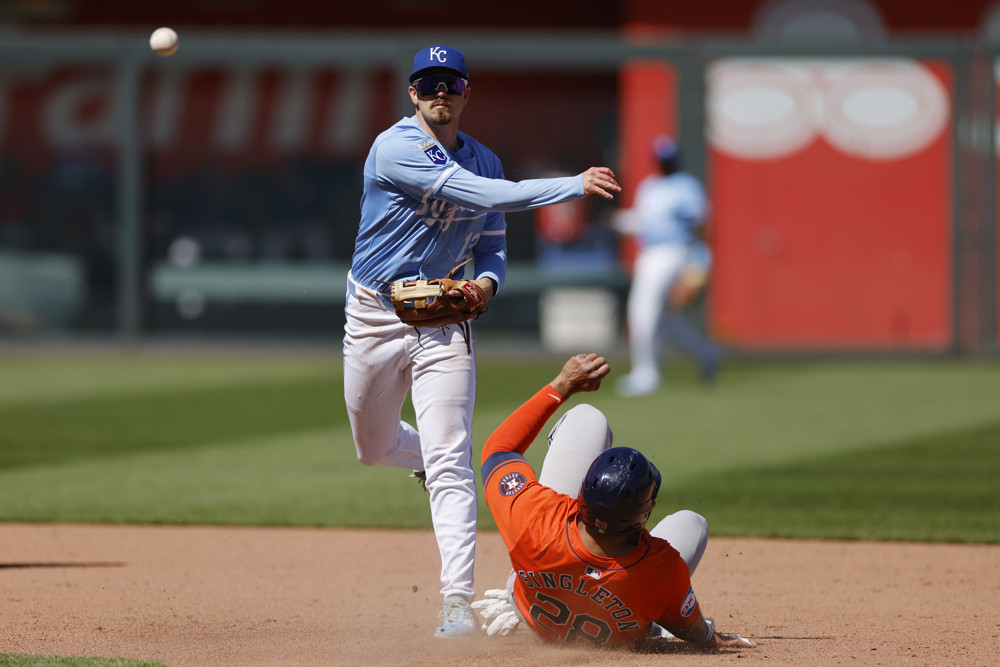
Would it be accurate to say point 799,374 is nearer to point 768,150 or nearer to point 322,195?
point 768,150

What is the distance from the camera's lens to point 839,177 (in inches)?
595

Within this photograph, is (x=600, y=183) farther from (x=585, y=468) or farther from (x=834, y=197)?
(x=834, y=197)

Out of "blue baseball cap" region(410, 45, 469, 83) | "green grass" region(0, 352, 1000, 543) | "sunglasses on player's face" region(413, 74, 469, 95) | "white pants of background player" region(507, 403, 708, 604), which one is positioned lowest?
"green grass" region(0, 352, 1000, 543)

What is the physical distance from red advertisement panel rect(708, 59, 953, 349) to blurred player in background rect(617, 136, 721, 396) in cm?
311

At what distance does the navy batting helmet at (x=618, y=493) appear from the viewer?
375cm

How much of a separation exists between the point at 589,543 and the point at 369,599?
157 centimetres

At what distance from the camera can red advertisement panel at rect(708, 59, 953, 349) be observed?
1495 centimetres

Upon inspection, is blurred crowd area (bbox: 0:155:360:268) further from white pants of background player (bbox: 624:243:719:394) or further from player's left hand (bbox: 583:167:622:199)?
player's left hand (bbox: 583:167:622:199)

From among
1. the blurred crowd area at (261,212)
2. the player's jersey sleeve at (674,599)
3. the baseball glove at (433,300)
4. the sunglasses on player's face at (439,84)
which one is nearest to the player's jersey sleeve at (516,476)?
the player's jersey sleeve at (674,599)

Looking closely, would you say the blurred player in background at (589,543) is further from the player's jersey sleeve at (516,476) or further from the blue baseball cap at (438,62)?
the blue baseball cap at (438,62)

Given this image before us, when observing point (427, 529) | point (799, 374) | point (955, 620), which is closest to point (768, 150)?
point (799, 374)

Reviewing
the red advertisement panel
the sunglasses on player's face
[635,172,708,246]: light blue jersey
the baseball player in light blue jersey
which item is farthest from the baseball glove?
the red advertisement panel

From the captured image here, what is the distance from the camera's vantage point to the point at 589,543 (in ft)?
12.9

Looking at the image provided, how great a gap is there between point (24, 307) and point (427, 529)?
9.62m
